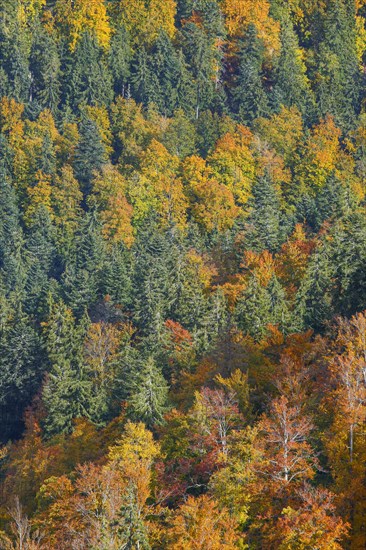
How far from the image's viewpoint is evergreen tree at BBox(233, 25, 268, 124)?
128 meters

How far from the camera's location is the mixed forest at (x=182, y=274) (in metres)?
47.2

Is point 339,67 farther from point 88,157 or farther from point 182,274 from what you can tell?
point 182,274

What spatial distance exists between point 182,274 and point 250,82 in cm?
5167

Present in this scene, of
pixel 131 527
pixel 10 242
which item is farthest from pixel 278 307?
pixel 10 242

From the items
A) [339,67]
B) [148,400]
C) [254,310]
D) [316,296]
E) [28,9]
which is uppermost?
[339,67]

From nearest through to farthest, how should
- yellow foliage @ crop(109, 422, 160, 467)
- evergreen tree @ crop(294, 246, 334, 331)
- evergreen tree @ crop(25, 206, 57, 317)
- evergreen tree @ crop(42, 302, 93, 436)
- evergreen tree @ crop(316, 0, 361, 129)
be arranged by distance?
yellow foliage @ crop(109, 422, 160, 467)
evergreen tree @ crop(294, 246, 334, 331)
evergreen tree @ crop(42, 302, 93, 436)
evergreen tree @ crop(25, 206, 57, 317)
evergreen tree @ crop(316, 0, 361, 129)

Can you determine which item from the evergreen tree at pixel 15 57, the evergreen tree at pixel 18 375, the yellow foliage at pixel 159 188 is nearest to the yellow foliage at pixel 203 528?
the evergreen tree at pixel 18 375

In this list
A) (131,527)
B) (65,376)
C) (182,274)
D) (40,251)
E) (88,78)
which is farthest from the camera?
(88,78)

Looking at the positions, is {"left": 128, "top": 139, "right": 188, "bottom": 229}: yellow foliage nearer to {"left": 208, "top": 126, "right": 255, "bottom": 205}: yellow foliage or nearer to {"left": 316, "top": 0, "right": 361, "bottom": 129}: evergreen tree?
{"left": 208, "top": 126, "right": 255, "bottom": 205}: yellow foliage

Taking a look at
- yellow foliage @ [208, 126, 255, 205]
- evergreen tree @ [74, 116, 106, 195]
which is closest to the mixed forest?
evergreen tree @ [74, 116, 106, 195]

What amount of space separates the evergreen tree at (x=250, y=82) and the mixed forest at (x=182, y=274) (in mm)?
355

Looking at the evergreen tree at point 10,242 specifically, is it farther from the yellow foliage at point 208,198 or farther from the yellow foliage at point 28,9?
the yellow foliage at point 28,9

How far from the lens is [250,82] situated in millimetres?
131000

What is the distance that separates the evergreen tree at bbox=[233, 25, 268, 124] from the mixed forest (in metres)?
0.36
